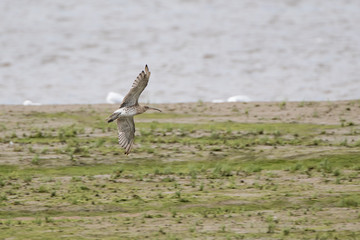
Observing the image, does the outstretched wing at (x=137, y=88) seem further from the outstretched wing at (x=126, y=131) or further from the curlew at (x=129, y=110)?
the outstretched wing at (x=126, y=131)

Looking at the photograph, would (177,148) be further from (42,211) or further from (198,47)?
(198,47)

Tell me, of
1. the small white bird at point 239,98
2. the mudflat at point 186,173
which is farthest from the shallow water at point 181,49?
the mudflat at point 186,173

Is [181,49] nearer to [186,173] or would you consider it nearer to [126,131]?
[186,173]

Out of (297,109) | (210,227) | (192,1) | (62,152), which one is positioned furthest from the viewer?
(192,1)

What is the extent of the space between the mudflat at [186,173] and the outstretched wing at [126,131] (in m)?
0.74

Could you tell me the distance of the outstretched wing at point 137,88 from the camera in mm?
12977

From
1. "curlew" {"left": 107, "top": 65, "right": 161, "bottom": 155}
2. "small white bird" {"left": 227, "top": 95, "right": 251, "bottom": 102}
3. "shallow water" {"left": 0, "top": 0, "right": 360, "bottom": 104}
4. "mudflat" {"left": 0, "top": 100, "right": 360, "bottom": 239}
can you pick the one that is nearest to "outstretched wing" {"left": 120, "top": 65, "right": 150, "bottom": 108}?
"curlew" {"left": 107, "top": 65, "right": 161, "bottom": 155}

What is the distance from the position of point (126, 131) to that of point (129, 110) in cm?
75

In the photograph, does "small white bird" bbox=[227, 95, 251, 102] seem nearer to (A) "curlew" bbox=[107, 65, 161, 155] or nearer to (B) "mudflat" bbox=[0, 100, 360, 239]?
(B) "mudflat" bbox=[0, 100, 360, 239]

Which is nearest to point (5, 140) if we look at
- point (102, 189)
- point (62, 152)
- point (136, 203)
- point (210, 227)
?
point (62, 152)

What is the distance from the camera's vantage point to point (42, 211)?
43.0 ft

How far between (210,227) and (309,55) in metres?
18.7

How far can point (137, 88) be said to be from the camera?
13.2m

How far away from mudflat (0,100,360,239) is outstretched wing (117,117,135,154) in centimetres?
74
